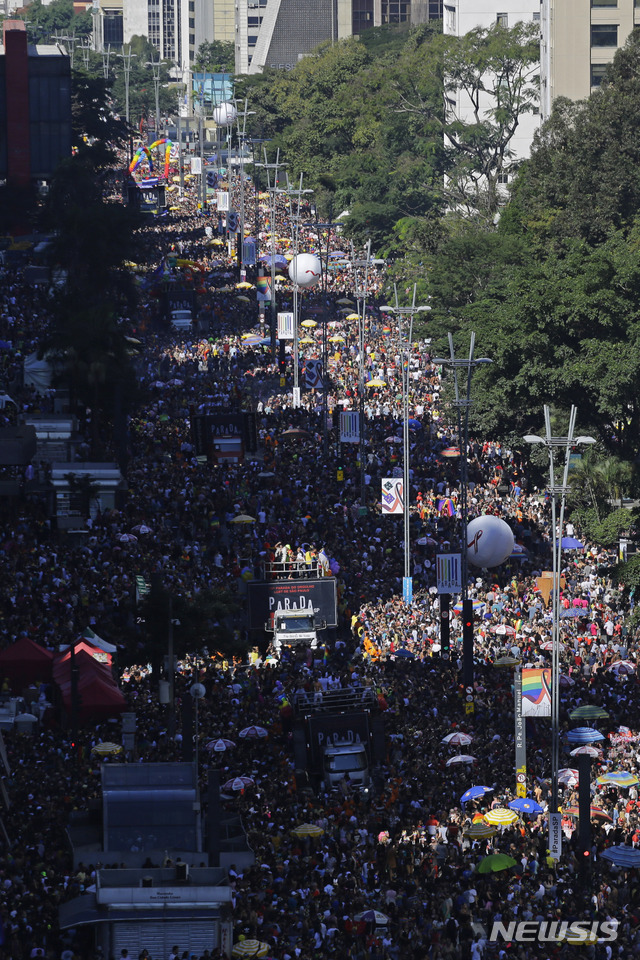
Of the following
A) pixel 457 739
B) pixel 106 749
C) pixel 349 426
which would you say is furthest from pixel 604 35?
pixel 106 749

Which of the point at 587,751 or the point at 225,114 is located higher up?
the point at 225,114

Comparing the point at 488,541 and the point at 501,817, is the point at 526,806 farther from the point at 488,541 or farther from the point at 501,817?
the point at 488,541

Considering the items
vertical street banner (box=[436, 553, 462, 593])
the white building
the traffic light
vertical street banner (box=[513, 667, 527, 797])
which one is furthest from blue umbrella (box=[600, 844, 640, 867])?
the white building

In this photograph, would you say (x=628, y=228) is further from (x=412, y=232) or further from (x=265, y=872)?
(x=265, y=872)

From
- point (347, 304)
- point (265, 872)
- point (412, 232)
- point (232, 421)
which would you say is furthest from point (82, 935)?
Result: point (412, 232)

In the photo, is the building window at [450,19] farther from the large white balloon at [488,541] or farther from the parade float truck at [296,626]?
the parade float truck at [296,626]

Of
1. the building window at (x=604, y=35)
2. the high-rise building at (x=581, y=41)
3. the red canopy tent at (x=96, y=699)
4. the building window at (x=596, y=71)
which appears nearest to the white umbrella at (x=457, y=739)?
the red canopy tent at (x=96, y=699)
